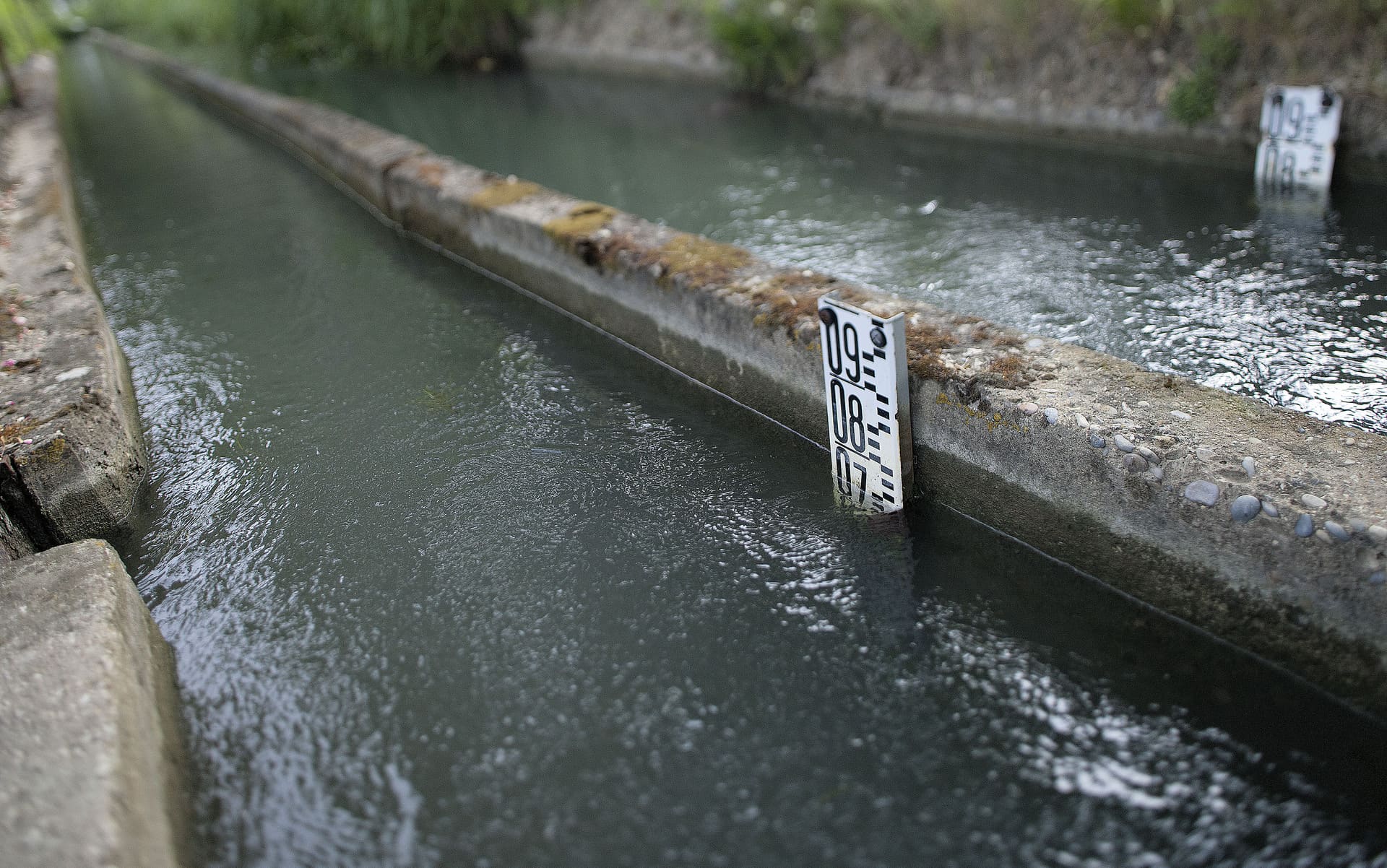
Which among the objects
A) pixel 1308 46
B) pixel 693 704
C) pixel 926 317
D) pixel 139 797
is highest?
pixel 1308 46

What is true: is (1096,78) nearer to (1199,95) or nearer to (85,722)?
(1199,95)

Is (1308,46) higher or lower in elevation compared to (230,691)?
higher

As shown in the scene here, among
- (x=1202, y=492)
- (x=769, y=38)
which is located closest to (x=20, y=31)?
(x=769, y=38)

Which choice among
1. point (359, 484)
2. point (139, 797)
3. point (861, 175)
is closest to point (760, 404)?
point (359, 484)

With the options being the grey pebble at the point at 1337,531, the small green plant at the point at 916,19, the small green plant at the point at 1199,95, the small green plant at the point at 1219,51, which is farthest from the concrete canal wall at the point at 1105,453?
the small green plant at the point at 916,19

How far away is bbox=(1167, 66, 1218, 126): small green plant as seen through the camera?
19.6 ft

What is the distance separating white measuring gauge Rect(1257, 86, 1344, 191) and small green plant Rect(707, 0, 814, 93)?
507cm

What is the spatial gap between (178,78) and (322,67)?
237 centimetres

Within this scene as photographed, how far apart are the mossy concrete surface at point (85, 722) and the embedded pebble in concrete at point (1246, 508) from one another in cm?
258

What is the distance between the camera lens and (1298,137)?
5102mm

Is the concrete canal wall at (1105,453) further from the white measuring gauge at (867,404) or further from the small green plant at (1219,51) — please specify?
the small green plant at (1219,51)

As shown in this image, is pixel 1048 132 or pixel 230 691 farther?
pixel 1048 132

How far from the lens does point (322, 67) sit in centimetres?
1650

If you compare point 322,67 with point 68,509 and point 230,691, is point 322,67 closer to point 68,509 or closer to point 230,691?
point 68,509
